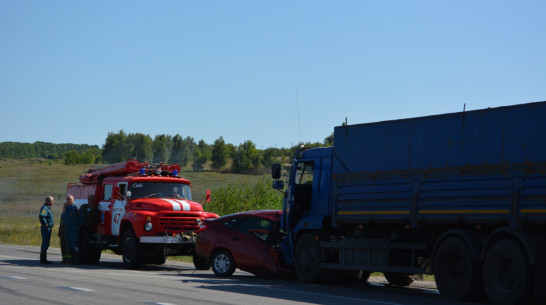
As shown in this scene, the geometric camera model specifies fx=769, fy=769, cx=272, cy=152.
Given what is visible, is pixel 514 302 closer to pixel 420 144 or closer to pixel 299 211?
pixel 420 144

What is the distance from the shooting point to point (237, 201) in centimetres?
4350

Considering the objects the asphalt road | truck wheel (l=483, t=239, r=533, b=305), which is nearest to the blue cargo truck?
truck wheel (l=483, t=239, r=533, b=305)

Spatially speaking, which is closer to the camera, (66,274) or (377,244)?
(377,244)

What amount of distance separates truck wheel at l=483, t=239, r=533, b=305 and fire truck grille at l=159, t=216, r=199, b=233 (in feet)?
33.0

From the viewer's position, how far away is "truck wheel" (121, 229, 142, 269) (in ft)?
67.5

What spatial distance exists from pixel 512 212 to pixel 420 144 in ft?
9.25

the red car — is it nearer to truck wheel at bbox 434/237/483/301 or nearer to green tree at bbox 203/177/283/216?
truck wheel at bbox 434/237/483/301

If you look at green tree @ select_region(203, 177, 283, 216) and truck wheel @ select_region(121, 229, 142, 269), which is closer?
truck wheel @ select_region(121, 229, 142, 269)

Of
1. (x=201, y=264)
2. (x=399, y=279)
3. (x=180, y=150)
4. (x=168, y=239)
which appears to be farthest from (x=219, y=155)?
(x=399, y=279)

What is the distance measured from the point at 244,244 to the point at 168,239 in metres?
3.00

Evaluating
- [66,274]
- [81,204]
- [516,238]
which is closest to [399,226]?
[516,238]

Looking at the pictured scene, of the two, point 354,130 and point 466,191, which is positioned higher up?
point 354,130

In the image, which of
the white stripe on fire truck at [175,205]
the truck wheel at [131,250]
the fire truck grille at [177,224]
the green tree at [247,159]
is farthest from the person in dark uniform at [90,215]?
the green tree at [247,159]

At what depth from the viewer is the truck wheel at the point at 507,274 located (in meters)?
11.8
